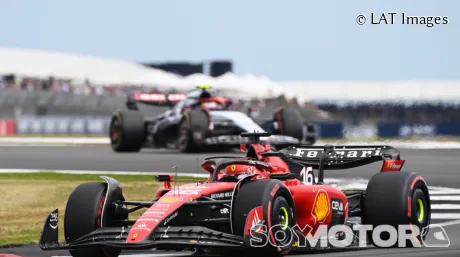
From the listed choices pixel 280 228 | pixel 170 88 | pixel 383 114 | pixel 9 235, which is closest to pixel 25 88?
pixel 170 88

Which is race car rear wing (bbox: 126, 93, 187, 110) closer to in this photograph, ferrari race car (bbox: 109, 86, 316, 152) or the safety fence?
ferrari race car (bbox: 109, 86, 316, 152)

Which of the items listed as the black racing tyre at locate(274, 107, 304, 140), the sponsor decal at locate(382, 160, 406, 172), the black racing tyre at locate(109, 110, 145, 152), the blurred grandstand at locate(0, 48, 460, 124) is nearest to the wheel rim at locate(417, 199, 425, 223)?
the sponsor decal at locate(382, 160, 406, 172)

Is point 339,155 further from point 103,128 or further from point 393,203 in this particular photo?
point 103,128

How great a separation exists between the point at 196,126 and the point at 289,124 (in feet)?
10.1

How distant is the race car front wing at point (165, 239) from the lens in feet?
33.1

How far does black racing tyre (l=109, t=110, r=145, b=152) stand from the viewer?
32.6 meters

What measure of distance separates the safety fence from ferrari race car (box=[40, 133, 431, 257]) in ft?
130

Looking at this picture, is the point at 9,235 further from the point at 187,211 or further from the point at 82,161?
the point at 82,161

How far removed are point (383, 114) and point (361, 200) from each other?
41650mm

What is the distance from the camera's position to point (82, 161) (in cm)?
2912

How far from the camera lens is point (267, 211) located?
34.3ft

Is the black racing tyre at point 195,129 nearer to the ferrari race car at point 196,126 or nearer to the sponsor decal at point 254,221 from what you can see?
the ferrari race car at point 196,126

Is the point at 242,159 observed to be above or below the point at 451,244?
above

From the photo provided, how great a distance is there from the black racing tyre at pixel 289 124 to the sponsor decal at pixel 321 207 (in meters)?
20.3
